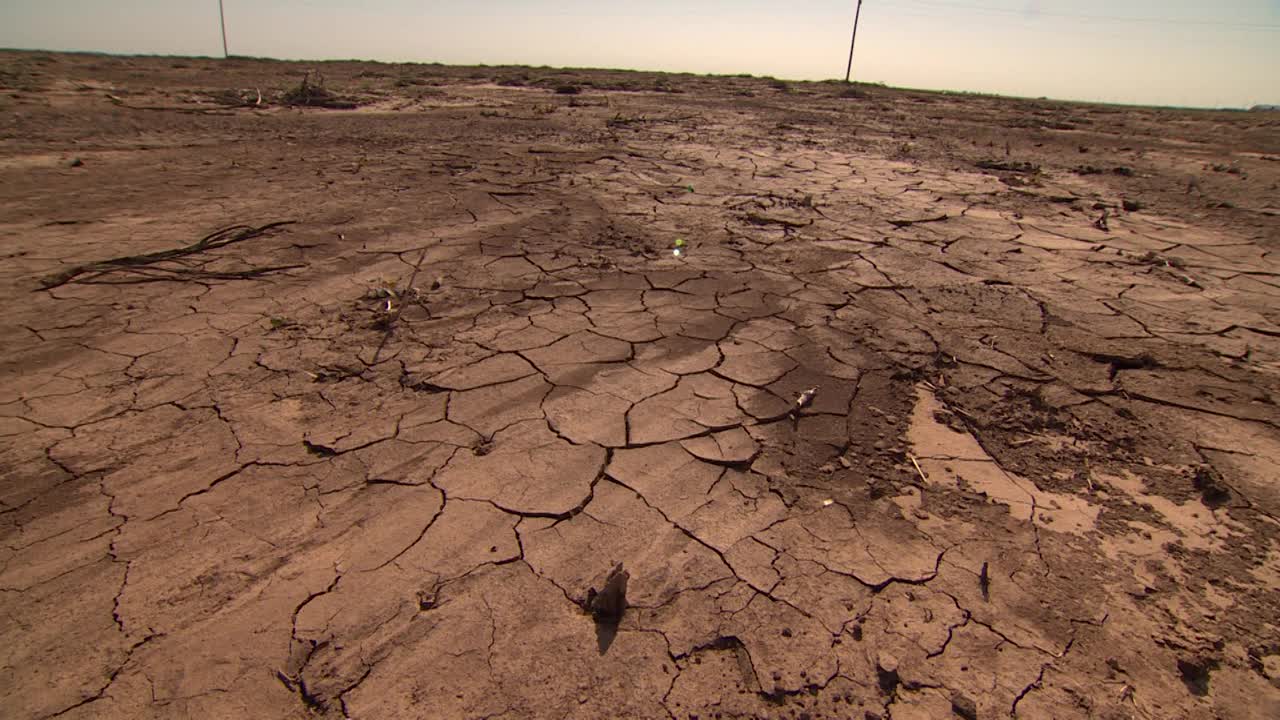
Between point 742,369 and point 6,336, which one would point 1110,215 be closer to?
point 742,369

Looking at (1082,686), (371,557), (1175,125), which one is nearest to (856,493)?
(1082,686)

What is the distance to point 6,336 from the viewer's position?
265 centimetres

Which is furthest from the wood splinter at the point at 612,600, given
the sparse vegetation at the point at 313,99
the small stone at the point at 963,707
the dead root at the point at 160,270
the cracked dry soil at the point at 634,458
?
the sparse vegetation at the point at 313,99

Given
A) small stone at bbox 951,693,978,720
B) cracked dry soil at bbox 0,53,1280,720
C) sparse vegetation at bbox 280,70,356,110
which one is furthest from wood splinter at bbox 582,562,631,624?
sparse vegetation at bbox 280,70,356,110

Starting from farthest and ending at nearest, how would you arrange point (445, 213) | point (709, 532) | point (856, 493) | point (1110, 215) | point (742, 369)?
1. point (1110, 215)
2. point (445, 213)
3. point (742, 369)
4. point (856, 493)
5. point (709, 532)

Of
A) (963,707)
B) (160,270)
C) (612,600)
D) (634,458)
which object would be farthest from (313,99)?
(963,707)

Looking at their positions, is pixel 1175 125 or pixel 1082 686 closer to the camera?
pixel 1082 686

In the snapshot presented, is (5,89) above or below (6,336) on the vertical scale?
above

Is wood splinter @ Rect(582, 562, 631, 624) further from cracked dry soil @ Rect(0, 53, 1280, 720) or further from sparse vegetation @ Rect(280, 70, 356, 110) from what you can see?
sparse vegetation @ Rect(280, 70, 356, 110)

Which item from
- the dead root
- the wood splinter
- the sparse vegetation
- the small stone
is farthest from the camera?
the sparse vegetation

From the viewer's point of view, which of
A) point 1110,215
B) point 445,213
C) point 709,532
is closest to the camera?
point 709,532

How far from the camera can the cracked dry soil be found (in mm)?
1405

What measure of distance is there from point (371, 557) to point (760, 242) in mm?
3262

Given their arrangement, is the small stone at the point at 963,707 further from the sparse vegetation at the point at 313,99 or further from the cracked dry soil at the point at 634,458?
the sparse vegetation at the point at 313,99
